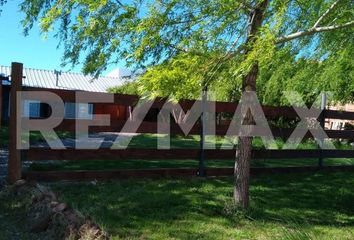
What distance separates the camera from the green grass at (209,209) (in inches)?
231

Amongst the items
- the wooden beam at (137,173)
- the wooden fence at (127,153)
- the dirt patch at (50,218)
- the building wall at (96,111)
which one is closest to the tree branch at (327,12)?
the wooden fence at (127,153)

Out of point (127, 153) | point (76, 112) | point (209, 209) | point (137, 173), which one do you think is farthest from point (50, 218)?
point (76, 112)

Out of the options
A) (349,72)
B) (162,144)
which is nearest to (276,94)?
(349,72)

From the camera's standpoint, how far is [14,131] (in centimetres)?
773

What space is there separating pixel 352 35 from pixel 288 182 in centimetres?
333

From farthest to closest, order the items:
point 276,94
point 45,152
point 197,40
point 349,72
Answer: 1. point 276,94
2. point 349,72
3. point 45,152
4. point 197,40

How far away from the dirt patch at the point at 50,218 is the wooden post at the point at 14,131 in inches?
25.5

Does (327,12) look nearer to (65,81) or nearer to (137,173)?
(137,173)

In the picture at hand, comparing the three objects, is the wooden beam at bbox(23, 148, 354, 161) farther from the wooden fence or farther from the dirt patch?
the dirt patch

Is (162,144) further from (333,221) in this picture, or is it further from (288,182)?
(333,221)

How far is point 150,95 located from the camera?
215 inches

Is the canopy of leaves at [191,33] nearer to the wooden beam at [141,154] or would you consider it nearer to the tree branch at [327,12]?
the tree branch at [327,12]

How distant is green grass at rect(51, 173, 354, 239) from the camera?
5.88 metres

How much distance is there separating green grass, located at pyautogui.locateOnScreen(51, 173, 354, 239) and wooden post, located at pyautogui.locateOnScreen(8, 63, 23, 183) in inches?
23.7
